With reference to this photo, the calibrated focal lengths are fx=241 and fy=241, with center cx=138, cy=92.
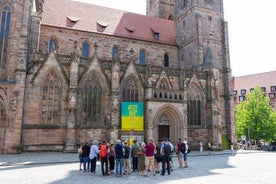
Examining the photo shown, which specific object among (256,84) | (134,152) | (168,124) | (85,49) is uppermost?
(256,84)

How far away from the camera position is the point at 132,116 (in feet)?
71.8

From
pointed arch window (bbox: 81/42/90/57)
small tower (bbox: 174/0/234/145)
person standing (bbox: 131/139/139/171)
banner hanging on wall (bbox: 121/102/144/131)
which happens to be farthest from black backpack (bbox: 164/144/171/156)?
pointed arch window (bbox: 81/42/90/57)

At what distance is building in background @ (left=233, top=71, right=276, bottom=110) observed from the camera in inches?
2071

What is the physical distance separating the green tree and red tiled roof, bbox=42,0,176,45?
14883mm

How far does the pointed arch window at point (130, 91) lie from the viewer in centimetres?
2309

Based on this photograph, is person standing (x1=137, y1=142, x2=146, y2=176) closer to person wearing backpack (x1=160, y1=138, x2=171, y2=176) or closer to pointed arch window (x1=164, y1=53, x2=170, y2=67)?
person wearing backpack (x1=160, y1=138, x2=171, y2=176)

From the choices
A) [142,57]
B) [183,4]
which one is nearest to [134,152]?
[142,57]

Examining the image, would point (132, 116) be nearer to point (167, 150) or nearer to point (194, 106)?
point (194, 106)

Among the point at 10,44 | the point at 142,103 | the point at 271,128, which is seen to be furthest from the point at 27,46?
the point at 271,128

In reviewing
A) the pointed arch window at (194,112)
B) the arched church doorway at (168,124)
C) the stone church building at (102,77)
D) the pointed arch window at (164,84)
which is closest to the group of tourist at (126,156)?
the stone church building at (102,77)

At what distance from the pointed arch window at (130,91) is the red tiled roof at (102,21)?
8.45m

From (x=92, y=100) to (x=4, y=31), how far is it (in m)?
9.69

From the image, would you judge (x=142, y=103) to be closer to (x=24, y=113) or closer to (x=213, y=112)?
(x=213, y=112)

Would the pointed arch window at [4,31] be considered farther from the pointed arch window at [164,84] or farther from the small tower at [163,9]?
the small tower at [163,9]
